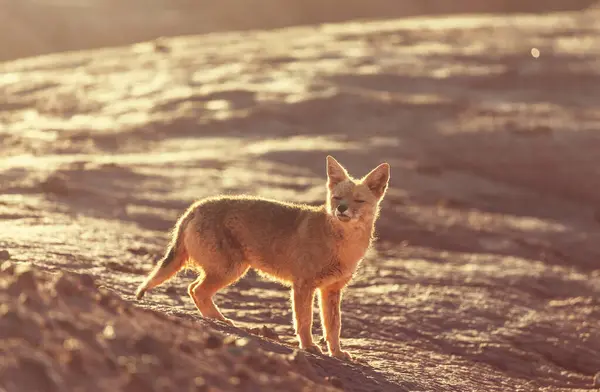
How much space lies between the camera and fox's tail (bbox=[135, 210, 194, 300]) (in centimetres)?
733

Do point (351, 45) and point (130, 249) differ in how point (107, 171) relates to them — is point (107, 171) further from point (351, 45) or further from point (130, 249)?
point (351, 45)

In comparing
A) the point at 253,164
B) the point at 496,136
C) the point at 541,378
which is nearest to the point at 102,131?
the point at 253,164

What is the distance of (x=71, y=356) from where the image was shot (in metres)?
4.36

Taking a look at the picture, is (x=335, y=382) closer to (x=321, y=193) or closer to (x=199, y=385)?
(x=199, y=385)

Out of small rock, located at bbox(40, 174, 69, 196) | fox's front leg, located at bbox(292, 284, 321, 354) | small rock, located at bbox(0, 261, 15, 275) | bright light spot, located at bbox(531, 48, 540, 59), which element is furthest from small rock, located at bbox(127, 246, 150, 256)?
bright light spot, located at bbox(531, 48, 540, 59)

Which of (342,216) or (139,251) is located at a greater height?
(342,216)

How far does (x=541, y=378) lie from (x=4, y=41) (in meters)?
22.5

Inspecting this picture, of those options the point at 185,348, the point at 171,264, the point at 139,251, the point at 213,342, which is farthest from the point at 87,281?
the point at 139,251

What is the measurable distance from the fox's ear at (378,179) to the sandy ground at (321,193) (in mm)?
1163

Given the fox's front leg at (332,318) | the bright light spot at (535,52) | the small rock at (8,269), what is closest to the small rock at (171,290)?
the fox's front leg at (332,318)

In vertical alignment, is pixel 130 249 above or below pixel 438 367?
above

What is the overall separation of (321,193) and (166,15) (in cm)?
1967

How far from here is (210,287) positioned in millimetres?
7297

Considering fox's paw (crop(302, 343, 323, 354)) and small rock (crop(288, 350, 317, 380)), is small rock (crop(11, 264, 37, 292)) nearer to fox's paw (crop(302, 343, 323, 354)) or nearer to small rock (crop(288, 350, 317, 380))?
small rock (crop(288, 350, 317, 380))
